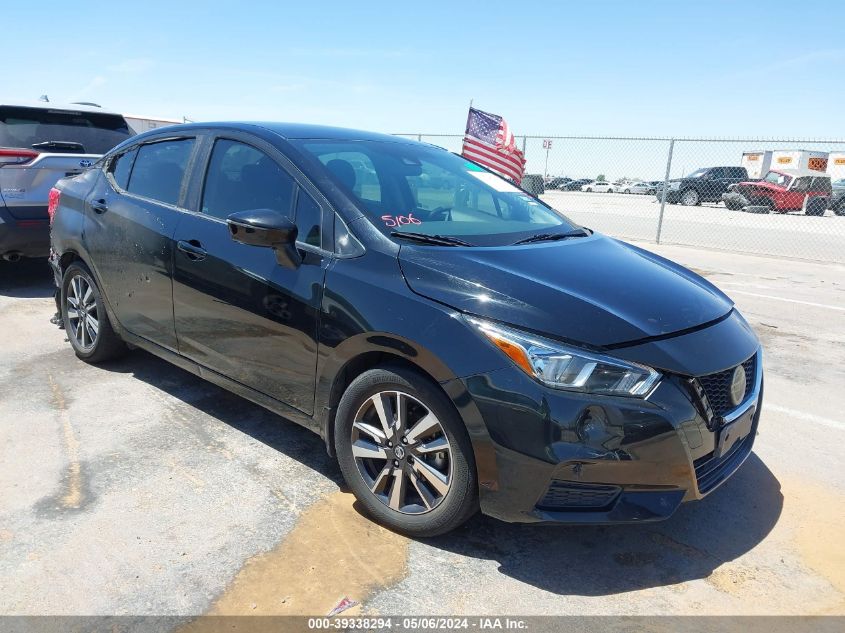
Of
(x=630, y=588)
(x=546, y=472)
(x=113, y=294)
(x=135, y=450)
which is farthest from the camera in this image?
(x=113, y=294)

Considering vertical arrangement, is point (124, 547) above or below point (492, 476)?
below

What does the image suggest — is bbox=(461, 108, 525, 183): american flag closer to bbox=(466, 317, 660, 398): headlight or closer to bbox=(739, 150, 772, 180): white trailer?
bbox=(466, 317, 660, 398): headlight

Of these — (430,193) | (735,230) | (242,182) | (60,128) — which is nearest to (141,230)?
(242,182)

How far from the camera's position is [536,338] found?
2414 mm

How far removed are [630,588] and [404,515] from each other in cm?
92

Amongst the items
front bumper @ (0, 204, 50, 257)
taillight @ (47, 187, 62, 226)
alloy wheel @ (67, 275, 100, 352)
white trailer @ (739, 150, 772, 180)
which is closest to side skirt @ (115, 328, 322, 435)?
alloy wheel @ (67, 275, 100, 352)

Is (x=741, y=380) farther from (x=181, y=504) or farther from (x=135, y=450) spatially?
(x=135, y=450)

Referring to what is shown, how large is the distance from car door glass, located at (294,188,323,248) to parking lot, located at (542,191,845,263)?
1153cm

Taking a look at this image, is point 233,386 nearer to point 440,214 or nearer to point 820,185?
point 440,214

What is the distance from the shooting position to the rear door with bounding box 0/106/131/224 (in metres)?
6.22

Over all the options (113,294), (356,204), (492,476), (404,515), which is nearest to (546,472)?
(492,476)

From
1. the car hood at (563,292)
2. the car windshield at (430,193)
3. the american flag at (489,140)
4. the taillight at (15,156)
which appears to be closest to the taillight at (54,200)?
the taillight at (15,156)

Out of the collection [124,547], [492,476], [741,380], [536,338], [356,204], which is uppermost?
[356,204]

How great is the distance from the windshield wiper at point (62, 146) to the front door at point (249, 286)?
3890 mm
